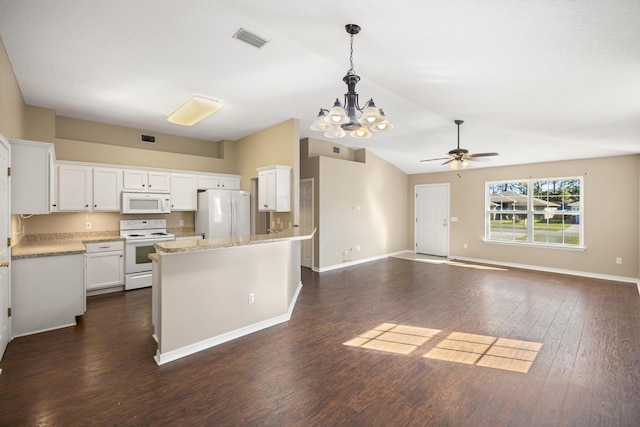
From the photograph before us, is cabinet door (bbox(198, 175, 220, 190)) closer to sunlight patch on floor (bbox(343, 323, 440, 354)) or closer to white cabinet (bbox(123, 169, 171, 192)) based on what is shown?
white cabinet (bbox(123, 169, 171, 192))

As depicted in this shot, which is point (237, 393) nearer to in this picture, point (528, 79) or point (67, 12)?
point (67, 12)

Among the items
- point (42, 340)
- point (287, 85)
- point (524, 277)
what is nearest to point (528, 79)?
point (287, 85)

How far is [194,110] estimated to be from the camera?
4387 millimetres

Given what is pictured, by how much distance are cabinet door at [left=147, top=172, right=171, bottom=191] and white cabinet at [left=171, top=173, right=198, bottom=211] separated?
0.29 feet

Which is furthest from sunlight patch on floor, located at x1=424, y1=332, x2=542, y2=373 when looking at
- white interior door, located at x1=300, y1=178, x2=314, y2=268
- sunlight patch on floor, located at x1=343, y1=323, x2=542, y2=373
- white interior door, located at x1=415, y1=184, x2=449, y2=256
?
white interior door, located at x1=415, y1=184, x2=449, y2=256

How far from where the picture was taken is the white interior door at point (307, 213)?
256 inches

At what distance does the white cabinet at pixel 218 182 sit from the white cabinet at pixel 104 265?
6.06ft

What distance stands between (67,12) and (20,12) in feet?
1.23

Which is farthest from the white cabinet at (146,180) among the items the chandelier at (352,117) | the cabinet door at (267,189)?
the chandelier at (352,117)

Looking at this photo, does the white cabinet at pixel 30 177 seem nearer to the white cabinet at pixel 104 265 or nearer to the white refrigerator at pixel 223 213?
the white cabinet at pixel 104 265

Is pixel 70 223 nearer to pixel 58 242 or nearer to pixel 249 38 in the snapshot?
pixel 58 242

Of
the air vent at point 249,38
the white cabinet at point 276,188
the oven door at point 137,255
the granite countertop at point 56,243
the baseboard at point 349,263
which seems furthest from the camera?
the baseboard at point 349,263

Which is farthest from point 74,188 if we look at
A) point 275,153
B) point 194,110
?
point 275,153

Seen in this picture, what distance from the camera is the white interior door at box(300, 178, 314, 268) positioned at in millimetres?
6512
